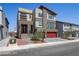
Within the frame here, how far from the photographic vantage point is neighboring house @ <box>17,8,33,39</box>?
2888 centimetres

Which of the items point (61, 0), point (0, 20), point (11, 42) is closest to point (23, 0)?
point (61, 0)

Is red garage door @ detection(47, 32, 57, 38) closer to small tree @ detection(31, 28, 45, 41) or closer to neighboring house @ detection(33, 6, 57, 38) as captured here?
neighboring house @ detection(33, 6, 57, 38)

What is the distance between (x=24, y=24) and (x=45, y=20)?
168 inches

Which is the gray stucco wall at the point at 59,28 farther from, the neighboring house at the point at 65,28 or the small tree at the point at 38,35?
the small tree at the point at 38,35

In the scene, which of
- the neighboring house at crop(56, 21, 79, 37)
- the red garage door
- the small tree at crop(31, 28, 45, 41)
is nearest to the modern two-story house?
the red garage door

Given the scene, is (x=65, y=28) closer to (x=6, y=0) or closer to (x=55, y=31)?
(x=55, y=31)

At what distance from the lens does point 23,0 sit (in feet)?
60.7

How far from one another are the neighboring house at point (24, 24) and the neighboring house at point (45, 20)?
3.51 ft

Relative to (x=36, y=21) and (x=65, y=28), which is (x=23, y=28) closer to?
(x=36, y=21)

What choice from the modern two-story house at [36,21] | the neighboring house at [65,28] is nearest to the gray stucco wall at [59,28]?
the neighboring house at [65,28]

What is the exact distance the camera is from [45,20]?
106 feet

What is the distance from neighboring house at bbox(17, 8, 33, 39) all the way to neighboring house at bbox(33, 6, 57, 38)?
107 cm

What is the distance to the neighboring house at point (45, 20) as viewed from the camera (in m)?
30.7

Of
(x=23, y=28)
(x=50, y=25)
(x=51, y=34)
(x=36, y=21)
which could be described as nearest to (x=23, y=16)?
(x=23, y=28)
